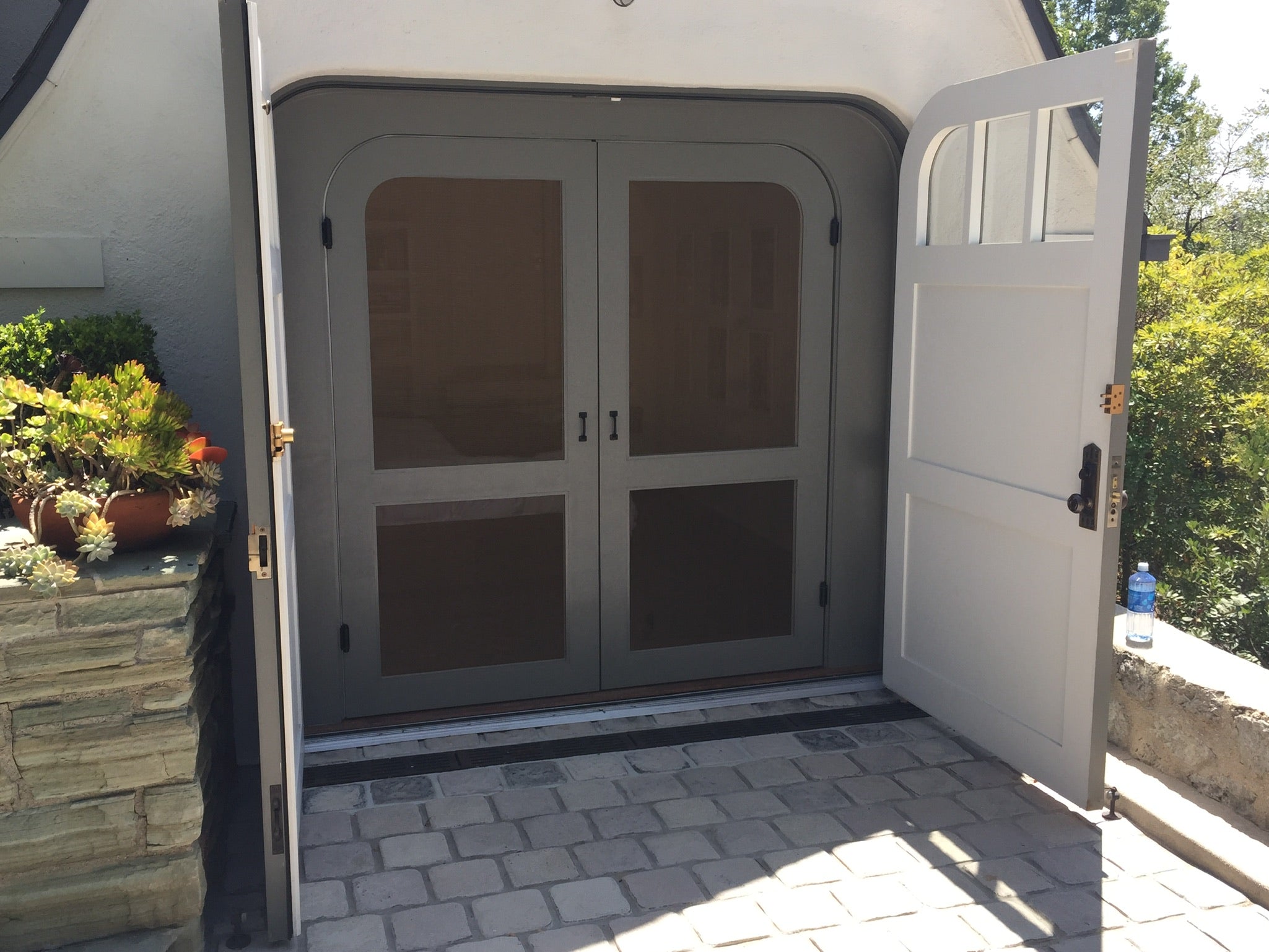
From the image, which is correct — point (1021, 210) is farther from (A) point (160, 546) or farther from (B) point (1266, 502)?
(A) point (160, 546)

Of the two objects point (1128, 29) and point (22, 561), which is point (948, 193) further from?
point (1128, 29)

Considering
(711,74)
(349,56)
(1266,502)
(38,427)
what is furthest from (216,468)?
(1266,502)

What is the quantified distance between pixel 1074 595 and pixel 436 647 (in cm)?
232

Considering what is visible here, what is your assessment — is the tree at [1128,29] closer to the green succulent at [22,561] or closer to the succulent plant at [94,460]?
the succulent plant at [94,460]

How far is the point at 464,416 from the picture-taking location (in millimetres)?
4289

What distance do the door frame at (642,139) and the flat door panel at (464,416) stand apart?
7 centimetres

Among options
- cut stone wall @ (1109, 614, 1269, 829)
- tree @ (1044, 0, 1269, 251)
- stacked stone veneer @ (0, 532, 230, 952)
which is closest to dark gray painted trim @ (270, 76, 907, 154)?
stacked stone veneer @ (0, 532, 230, 952)

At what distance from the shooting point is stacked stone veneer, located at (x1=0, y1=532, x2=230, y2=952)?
9.25 ft

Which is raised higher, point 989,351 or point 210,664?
point 989,351

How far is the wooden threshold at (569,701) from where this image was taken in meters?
4.34

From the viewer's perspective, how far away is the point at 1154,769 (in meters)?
3.87

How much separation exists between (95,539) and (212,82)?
1679 mm

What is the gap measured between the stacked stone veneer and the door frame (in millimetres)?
1203

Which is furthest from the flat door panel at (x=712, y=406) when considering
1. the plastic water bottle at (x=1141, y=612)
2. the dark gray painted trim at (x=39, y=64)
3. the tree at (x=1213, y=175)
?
the tree at (x=1213, y=175)
